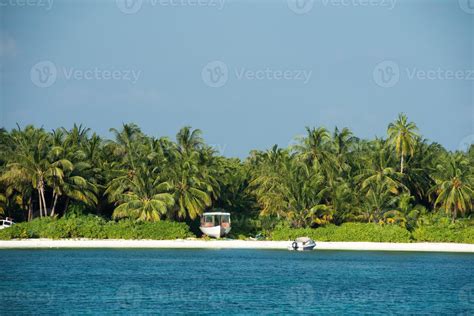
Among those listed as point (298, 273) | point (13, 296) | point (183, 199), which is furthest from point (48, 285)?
point (183, 199)

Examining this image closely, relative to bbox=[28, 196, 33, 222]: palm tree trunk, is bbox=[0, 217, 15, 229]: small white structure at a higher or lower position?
lower

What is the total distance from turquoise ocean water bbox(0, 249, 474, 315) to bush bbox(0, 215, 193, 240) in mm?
3047

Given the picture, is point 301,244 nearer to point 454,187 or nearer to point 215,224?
point 215,224

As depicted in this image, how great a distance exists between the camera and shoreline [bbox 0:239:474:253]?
6444 cm

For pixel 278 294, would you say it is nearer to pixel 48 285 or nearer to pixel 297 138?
pixel 48 285

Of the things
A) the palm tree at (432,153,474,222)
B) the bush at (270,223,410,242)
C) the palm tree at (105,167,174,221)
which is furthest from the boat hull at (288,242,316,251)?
the palm tree at (432,153,474,222)

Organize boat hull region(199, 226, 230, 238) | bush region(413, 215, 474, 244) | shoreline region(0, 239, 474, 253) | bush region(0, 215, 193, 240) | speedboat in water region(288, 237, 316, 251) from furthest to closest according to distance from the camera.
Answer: boat hull region(199, 226, 230, 238), bush region(413, 215, 474, 244), bush region(0, 215, 193, 240), speedboat in water region(288, 237, 316, 251), shoreline region(0, 239, 474, 253)

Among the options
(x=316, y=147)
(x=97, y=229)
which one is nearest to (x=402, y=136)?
(x=316, y=147)

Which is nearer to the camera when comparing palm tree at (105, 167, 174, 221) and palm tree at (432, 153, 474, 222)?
palm tree at (105, 167, 174, 221)

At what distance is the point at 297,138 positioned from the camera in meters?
75.9

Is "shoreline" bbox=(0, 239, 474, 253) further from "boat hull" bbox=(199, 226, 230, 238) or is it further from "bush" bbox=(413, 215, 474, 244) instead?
"boat hull" bbox=(199, 226, 230, 238)

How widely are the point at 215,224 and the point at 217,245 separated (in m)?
2.94

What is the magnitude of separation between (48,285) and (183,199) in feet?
87.3

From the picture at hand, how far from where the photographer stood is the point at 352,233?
225 ft
